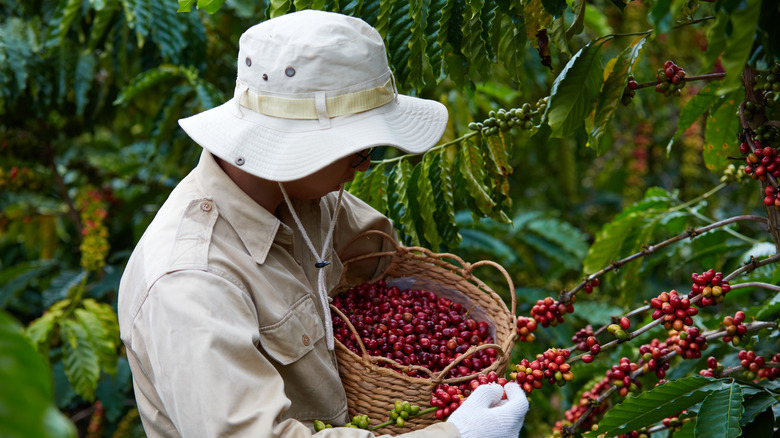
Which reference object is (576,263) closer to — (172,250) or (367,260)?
(367,260)

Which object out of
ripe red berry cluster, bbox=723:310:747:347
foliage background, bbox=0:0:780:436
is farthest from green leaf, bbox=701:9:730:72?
ripe red berry cluster, bbox=723:310:747:347

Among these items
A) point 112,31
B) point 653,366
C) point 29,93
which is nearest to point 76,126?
point 29,93

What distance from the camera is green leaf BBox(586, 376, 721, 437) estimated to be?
4.90 feet

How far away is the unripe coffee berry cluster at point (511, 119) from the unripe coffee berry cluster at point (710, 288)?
594 mm

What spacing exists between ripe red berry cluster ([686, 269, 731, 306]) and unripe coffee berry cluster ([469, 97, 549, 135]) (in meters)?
0.59

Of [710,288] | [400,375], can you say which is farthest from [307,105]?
[710,288]

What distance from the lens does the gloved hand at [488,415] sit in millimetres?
1383

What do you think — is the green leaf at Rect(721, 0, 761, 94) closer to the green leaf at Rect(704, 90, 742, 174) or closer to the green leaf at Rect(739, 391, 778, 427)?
the green leaf at Rect(739, 391, 778, 427)

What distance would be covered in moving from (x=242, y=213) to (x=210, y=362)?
0.38 m

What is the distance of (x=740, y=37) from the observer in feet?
3.25

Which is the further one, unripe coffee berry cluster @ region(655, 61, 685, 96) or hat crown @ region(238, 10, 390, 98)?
unripe coffee berry cluster @ region(655, 61, 685, 96)

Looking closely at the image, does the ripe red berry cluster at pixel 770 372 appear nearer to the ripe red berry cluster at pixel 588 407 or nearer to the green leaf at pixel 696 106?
the ripe red berry cluster at pixel 588 407

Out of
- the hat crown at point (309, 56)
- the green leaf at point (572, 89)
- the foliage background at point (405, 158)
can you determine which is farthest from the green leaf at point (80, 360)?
the green leaf at point (572, 89)

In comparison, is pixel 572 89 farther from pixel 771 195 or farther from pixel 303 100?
pixel 303 100
